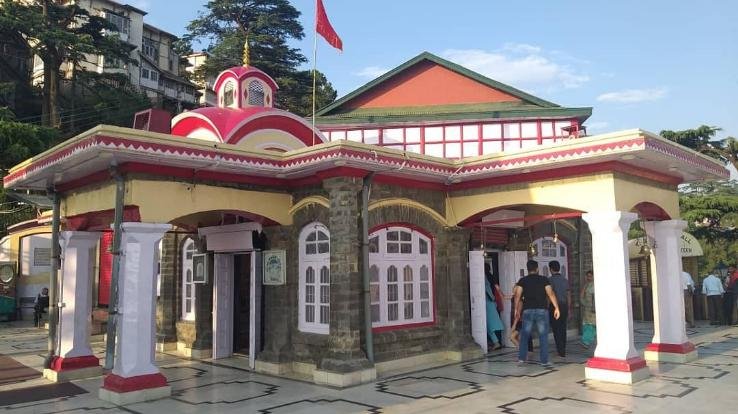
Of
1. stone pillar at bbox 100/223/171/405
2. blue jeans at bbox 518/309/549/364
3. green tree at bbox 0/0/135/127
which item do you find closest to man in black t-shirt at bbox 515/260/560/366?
blue jeans at bbox 518/309/549/364

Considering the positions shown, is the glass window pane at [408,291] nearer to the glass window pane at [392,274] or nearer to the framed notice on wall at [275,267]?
the glass window pane at [392,274]

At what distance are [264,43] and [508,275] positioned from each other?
28010mm

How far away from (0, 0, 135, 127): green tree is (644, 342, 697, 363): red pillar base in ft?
98.2

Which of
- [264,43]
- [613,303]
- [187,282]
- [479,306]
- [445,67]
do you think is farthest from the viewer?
[264,43]

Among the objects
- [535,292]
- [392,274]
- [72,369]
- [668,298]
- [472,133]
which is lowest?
[72,369]

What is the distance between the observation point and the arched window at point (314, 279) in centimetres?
897

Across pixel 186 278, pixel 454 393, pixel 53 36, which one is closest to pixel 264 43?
pixel 53 36

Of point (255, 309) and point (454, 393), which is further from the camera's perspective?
point (255, 309)

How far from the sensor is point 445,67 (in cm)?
1802

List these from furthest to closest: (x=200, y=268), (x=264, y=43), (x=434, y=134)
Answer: (x=264, y=43)
(x=434, y=134)
(x=200, y=268)

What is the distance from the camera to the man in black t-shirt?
9.12 meters

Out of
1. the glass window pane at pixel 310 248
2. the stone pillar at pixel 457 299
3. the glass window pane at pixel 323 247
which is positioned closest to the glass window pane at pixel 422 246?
the stone pillar at pixel 457 299

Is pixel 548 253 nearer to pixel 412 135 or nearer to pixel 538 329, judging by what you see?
pixel 538 329

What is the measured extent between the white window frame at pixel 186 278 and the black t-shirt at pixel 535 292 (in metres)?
6.36
